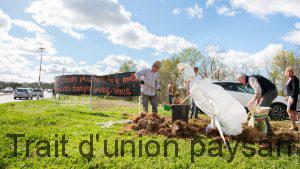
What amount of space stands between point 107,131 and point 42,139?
1.69m

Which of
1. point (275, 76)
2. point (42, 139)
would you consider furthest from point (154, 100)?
point (275, 76)

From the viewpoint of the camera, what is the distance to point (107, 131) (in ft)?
26.7

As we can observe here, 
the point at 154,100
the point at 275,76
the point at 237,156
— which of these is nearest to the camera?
the point at 237,156

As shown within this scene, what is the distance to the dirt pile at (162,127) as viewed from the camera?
7.29 meters

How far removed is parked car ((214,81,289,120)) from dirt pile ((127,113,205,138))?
6.93 metres

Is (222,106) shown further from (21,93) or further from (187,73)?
(21,93)

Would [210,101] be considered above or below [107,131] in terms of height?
above

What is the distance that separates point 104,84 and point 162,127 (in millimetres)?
8823

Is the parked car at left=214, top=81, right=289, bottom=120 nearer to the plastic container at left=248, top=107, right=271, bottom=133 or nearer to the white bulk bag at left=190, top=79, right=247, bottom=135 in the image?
the plastic container at left=248, top=107, right=271, bottom=133

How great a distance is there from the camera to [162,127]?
770 centimetres

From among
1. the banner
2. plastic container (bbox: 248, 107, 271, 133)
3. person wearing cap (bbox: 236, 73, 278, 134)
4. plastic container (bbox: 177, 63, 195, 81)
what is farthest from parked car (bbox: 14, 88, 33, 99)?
plastic container (bbox: 248, 107, 271, 133)

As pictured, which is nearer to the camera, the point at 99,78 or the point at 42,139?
the point at 42,139

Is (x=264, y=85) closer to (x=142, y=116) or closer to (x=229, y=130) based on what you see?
(x=229, y=130)

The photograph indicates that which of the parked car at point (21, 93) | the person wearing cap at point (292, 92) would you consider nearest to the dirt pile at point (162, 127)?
the person wearing cap at point (292, 92)
